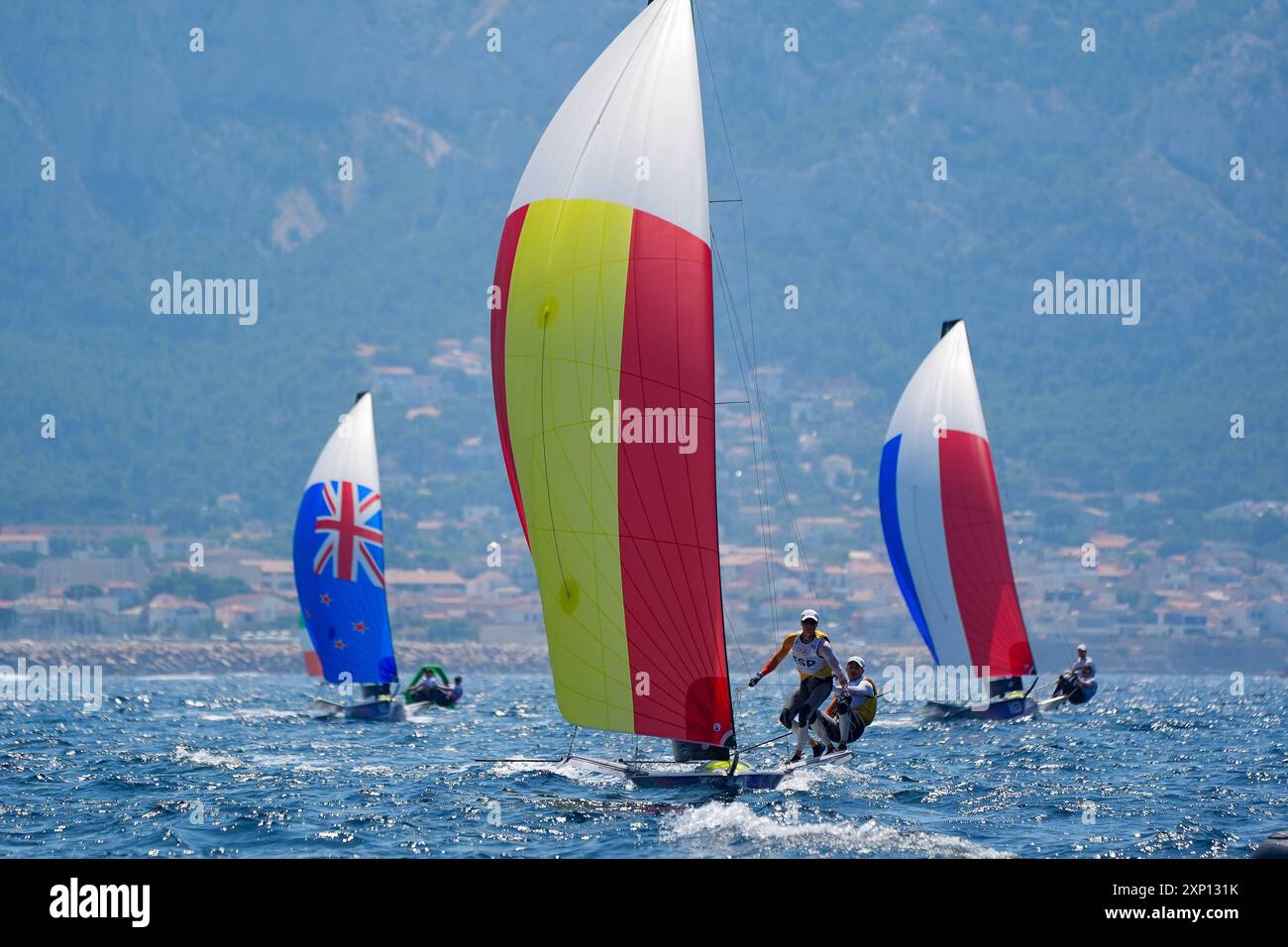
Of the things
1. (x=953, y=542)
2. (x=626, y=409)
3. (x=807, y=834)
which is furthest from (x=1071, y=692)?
(x=807, y=834)

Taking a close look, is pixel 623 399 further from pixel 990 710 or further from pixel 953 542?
pixel 953 542

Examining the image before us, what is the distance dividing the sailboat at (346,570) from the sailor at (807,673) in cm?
2468

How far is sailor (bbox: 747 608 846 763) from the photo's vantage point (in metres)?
22.8

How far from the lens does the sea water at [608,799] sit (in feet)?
63.7

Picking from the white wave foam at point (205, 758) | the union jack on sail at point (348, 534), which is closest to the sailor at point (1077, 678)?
the union jack on sail at point (348, 534)

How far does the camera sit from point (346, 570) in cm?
4703

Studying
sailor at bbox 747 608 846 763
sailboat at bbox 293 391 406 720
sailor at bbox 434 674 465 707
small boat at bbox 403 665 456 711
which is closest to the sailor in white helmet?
sailor at bbox 434 674 465 707

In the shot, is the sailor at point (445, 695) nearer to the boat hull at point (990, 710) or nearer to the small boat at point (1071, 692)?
the boat hull at point (990, 710)

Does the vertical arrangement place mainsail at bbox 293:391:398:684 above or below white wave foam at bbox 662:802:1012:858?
above

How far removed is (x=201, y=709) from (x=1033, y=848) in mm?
47795

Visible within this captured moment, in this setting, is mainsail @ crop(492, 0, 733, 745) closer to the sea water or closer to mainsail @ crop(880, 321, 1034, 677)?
the sea water

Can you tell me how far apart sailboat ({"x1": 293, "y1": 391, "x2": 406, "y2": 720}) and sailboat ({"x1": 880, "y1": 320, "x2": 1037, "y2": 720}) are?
13450 mm
